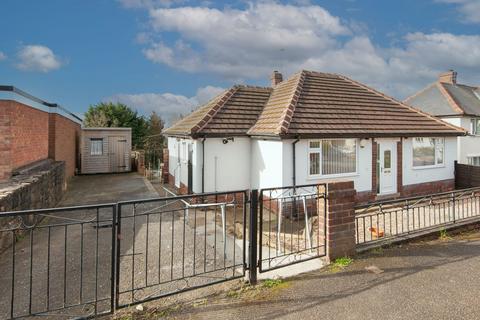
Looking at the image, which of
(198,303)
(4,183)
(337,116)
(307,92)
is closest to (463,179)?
(337,116)

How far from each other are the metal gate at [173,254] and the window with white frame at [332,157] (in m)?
3.65

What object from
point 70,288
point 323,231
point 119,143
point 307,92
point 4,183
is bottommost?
point 70,288

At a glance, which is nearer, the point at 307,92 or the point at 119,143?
the point at 307,92

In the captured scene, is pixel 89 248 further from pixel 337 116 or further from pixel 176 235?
pixel 337 116

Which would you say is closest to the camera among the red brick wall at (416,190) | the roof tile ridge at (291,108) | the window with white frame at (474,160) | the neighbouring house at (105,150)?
the roof tile ridge at (291,108)

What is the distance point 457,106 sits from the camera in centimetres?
2330

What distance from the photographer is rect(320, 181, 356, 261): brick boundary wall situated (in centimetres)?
525

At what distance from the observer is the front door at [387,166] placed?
41.5 ft

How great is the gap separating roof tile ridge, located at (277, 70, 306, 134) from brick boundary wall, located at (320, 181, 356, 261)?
16.4ft

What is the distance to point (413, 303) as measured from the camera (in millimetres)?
4035

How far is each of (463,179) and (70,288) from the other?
54.2 feet

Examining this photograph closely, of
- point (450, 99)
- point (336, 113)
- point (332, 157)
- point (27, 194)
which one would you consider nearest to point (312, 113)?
point (336, 113)

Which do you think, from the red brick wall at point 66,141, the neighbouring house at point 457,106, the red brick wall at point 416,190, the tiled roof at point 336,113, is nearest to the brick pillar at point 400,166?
the red brick wall at point 416,190

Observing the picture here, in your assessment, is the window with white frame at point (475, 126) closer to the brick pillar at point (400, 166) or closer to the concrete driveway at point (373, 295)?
the brick pillar at point (400, 166)
